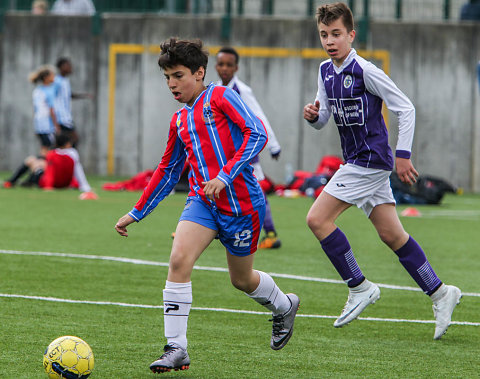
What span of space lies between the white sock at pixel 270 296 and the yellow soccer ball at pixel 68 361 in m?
1.13

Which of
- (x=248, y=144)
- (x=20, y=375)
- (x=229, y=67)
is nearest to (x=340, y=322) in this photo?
(x=248, y=144)

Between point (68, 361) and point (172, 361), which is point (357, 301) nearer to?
point (172, 361)

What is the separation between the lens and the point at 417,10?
73.9 feet

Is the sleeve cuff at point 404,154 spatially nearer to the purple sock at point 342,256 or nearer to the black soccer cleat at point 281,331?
the purple sock at point 342,256

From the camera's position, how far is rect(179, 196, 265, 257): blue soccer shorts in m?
5.19

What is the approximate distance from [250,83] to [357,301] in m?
16.1

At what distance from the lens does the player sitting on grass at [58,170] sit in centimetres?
1775

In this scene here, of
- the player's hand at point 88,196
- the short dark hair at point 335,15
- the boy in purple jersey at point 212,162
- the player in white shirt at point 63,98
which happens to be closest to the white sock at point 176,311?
the boy in purple jersey at point 212,162

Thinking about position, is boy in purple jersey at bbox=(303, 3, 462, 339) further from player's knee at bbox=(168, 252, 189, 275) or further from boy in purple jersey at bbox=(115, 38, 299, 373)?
player's knee at bbox=(168, 252, 189, 275)

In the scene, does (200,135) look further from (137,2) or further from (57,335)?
(137,2)

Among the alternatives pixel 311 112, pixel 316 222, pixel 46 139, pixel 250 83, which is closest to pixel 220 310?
pixel 316 222

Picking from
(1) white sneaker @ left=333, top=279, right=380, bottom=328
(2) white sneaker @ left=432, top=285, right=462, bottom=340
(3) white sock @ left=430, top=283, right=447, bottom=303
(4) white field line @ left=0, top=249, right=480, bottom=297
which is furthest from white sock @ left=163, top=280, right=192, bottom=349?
(4) white field line @ left=0, top=249, right=480, bottom=297

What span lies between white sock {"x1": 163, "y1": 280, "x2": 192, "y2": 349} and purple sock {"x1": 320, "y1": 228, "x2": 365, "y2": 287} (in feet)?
5.36

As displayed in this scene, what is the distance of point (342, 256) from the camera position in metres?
6.36
